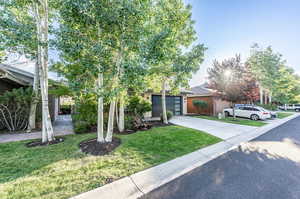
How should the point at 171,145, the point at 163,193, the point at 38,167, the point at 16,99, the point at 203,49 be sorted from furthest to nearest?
the point at 203,49 < the point at 16,99 < the point at 171,145 < the point at 38,167 < the point at 163,193

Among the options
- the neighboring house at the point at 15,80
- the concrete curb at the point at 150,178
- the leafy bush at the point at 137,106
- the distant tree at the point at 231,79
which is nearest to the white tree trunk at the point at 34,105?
the neighboring house at the point at 15,80

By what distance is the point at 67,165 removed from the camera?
337 centimetres

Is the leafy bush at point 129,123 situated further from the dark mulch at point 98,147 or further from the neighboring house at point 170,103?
the neighboring house at point 170,103

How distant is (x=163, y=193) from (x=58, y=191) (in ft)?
6.71

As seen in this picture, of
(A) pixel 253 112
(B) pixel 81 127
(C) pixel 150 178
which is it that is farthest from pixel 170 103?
(C) pixel 150 178

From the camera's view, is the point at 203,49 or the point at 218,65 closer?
the point at 203,49

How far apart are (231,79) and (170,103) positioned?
20.1ft

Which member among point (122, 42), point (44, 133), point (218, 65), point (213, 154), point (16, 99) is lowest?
point (213, 154)

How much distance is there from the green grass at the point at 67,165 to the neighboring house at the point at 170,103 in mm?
7057

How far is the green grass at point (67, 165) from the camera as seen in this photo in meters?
2.48

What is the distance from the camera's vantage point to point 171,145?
501 centimetres

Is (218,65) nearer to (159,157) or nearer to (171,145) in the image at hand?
(171,145)

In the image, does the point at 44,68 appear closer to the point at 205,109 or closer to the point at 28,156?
the point at 28,156

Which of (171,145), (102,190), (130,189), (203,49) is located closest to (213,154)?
(171,145)
